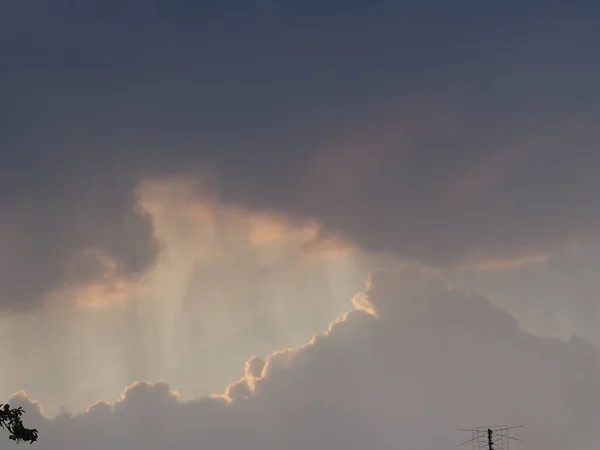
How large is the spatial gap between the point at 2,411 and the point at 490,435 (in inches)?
3655

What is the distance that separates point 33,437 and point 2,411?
3.38m

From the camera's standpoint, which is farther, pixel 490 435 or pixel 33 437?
pixel 490 435

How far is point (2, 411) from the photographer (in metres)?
56.9

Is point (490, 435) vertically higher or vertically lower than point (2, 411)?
higher

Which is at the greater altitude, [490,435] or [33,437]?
[490,435]

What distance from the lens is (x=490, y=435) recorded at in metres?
127

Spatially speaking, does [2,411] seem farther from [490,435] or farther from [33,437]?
[490,435]

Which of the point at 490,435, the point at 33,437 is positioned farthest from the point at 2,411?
the point at 490,435

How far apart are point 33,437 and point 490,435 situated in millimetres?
90064

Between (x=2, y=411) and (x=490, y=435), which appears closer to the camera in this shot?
(x=2, y=411)

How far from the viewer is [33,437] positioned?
5831cm
